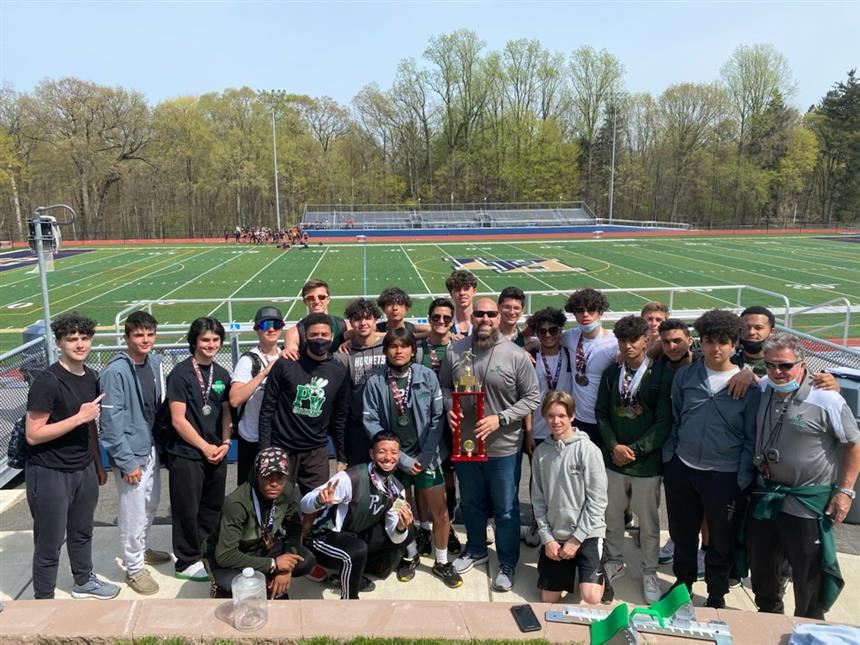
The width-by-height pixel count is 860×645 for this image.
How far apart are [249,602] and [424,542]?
1.58m

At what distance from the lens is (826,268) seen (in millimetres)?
26828

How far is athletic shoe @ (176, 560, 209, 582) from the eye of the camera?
4230 millimetres

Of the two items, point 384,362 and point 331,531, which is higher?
point 384,362

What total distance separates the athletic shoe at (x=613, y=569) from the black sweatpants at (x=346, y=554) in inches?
66.5

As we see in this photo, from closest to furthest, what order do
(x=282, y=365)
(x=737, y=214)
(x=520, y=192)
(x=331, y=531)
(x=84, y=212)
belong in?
(x=331, y=531), (x=282, y=365), (x=84, y=212), (x=737, y=214), (x=520, y=192)

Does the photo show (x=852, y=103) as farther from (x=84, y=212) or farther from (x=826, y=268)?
(x=84, y=212)

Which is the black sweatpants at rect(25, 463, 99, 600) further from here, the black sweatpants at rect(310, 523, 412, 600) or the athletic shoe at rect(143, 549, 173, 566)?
the black sweatpants at rect(310, 523, 412, 600)

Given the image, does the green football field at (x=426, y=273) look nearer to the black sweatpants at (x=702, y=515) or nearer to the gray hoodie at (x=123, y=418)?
the gray hoodie at (x=123, y=418)

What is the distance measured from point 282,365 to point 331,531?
46.3 inches

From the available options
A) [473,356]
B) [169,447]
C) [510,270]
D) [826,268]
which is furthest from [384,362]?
[826,268]

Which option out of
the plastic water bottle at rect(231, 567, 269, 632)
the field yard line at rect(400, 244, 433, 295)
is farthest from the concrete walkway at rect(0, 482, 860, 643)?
the field yard line at rect(400, 244, 433, 295)

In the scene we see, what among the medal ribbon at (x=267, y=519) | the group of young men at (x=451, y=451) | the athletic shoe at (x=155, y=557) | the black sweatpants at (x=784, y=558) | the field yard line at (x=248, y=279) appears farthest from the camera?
the field yard line at (x=248, y=279)

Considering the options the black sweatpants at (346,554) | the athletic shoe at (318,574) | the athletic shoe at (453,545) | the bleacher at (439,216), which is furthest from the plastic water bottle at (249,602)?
the bleacher at (439,216)

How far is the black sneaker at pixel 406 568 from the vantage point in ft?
13.7
